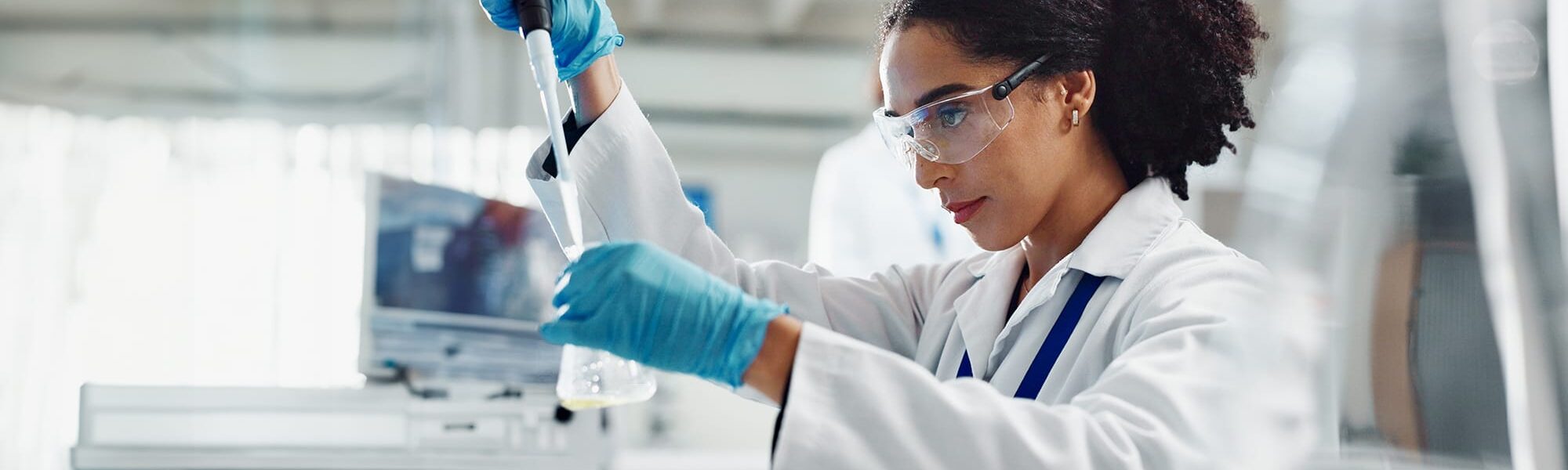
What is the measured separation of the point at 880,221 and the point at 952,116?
6.16 ft

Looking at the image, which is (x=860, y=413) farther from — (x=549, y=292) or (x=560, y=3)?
(x=549, y=292)

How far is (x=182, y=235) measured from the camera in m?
4.10

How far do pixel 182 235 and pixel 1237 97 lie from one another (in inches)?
151

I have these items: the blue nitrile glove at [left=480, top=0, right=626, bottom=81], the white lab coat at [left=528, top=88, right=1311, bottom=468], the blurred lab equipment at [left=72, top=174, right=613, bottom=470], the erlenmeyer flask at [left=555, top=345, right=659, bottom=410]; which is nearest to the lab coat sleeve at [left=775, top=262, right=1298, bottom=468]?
the white lab coat at [left=528, top=88, right=1311, bottom=468]

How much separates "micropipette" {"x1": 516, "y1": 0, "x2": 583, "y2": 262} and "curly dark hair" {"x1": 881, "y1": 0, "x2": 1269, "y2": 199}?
334 millimetres

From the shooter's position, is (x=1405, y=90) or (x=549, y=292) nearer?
(x=1405, y=90)

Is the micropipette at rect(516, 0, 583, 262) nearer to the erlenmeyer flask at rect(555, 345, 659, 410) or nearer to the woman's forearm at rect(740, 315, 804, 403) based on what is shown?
the erlenmeyer flask at rect(555, 345, 659, 410)

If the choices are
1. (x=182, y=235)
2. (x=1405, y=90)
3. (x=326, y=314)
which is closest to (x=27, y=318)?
(x=182, y=235)

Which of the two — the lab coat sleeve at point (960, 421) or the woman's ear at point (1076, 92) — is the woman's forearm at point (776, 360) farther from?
the woman's ear at point (1076, 92)

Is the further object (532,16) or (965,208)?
(965,208)

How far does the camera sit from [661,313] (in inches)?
30.5

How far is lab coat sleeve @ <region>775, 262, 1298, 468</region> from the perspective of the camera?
28.8 inches

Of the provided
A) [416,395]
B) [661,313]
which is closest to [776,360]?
[661,313]

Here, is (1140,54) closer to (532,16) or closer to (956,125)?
(956,125)
